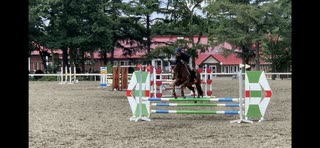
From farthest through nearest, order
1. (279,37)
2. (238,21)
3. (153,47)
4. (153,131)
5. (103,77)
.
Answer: (153,47) < (279,37) < (238,21) < (103,77) < (153,131)

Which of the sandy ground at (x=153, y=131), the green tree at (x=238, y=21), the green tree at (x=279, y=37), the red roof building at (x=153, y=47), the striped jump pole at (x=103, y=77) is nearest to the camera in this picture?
the sandy ground at (x=153, y=131)

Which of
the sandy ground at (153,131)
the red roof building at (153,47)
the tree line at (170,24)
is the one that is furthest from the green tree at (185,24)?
the sandy ground at (153,131)

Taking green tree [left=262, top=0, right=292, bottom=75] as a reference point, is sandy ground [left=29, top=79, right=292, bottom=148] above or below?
below

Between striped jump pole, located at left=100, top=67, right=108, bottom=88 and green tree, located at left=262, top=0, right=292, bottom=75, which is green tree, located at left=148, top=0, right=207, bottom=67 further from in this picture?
striped jump pole, located at left=100, top=67, right=108, bottom=88

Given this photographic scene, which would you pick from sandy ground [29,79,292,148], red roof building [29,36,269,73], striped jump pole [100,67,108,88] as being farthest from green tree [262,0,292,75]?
sandy ground [29,79,292,148]

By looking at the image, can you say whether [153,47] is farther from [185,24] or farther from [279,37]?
[279,37]

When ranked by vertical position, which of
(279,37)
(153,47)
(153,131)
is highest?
(279,37)

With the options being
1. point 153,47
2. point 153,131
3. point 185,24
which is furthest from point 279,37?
point 153,131

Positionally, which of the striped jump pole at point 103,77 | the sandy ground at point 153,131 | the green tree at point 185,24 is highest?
the green tree at point 185,24

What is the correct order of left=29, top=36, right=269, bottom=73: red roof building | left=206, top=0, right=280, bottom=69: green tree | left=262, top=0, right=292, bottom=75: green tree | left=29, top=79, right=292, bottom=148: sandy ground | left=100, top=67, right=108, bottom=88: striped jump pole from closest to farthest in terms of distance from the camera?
left=29, top=79, right=292, bottom=148: sandy ground, left=100, top=67, right=108, bottom=88: striped jump pole, left=262, top=0, right=292, bottom=75: green tree, left=206, top=0, right=280, bottom=69: green tree, left=29, top=36, right=269, bottom=73: red roof building

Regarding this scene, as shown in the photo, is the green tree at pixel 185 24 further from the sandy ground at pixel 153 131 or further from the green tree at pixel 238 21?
the sandy ground at pixel 153 131

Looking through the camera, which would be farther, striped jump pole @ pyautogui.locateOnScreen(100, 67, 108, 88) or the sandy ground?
striped jump pole @ pyautogui.locateOnScreen(100, 67, 108, 88)
